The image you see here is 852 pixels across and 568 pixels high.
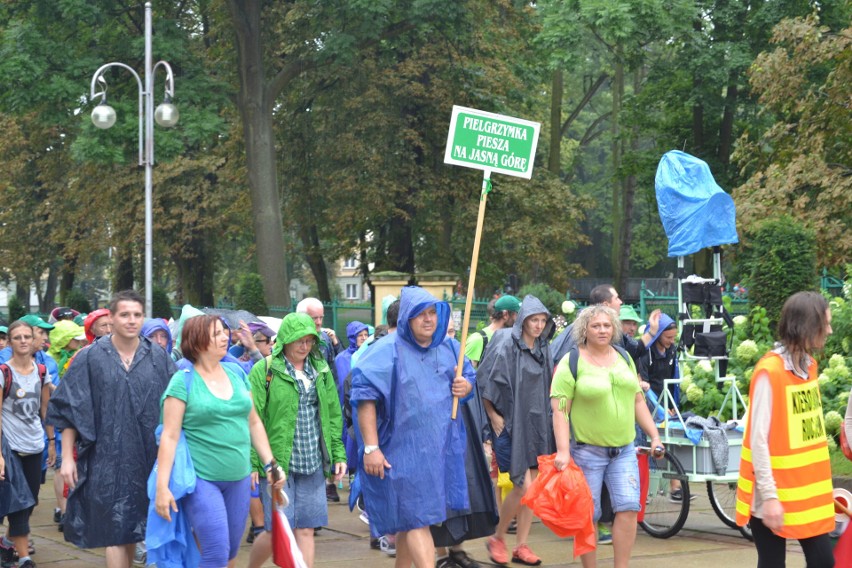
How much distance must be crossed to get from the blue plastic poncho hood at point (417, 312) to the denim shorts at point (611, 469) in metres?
1.22

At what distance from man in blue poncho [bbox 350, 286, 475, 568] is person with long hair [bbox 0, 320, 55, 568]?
3008mm

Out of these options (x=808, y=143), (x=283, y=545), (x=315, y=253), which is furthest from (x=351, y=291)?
(x=283, y=545)

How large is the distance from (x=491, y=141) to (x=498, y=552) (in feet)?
8.96

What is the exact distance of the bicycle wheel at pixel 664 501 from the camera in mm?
9203

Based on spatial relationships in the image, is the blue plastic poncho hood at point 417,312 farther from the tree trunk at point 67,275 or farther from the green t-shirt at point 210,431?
the tree trunk at point 67,275

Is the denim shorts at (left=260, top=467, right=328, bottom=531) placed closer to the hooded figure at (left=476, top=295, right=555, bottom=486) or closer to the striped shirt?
the striped shirt

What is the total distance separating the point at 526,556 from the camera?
8461 mm

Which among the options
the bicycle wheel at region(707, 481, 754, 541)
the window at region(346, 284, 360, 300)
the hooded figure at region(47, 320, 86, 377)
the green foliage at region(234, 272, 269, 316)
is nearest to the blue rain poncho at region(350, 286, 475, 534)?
the bicycle wheel at region(707, 481, 754, 541)

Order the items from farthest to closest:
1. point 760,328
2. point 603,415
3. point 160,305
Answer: point 160,305
point 760,328
point 603,415

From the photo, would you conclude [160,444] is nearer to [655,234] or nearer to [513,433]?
[513,433]

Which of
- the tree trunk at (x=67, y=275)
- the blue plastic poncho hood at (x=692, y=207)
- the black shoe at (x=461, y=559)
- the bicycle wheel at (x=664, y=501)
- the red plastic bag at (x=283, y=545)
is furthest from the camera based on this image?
the tree trunk at (x=67, y=275)

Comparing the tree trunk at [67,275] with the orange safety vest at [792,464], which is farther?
the tree trunk at [67,275]

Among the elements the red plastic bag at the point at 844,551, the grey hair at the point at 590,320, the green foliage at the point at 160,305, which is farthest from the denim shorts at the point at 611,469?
the green foliage at the point at 160,305

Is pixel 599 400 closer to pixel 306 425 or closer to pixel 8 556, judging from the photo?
pixel 306 425
